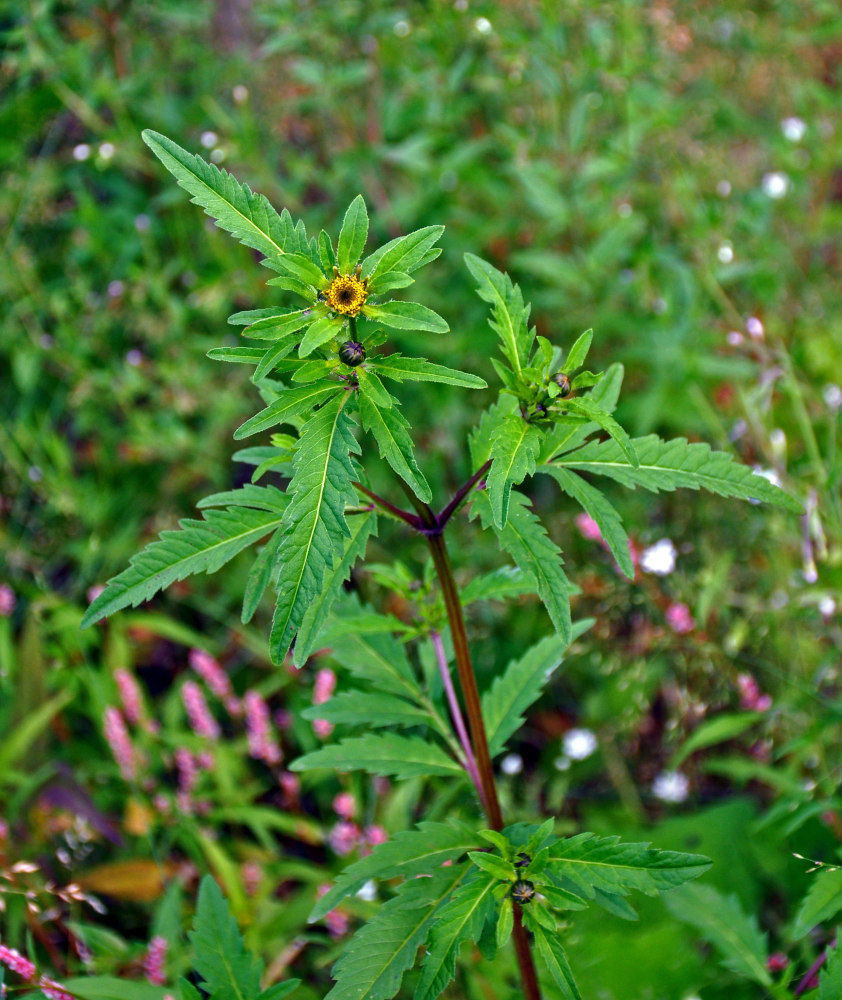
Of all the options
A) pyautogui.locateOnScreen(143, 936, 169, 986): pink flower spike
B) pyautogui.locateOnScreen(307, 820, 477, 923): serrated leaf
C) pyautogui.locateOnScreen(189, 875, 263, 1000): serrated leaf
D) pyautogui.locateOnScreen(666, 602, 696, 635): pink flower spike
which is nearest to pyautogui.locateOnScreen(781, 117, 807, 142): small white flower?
pyautogui.locateOnScreen(666, 602, 696, 635): pink flower spike

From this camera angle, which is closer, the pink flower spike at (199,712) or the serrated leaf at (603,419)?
the serrated leaf at (603,419)

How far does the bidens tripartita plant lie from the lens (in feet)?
3.68

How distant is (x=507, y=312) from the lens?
1277 millimetres

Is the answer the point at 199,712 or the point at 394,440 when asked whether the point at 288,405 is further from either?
the point at 199,712

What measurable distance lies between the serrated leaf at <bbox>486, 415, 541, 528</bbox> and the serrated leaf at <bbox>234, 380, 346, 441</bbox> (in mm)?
239

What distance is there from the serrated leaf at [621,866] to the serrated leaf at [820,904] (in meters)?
0.36

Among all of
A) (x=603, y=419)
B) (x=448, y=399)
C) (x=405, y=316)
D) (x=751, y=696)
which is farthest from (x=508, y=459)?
(x=448, y=399)

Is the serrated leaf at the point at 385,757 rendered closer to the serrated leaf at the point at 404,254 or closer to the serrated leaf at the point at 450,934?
the serrated leaf at the point at 450,934

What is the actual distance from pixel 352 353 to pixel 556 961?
0.93 metres

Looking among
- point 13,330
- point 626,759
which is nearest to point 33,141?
point 13,330

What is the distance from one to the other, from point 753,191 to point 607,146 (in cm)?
86

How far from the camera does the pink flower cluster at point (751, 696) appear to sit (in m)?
2.29

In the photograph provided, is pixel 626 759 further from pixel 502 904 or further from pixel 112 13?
pixel 112 13

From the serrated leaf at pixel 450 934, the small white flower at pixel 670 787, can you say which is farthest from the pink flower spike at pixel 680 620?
the serrated leaf at pixel 450 934
